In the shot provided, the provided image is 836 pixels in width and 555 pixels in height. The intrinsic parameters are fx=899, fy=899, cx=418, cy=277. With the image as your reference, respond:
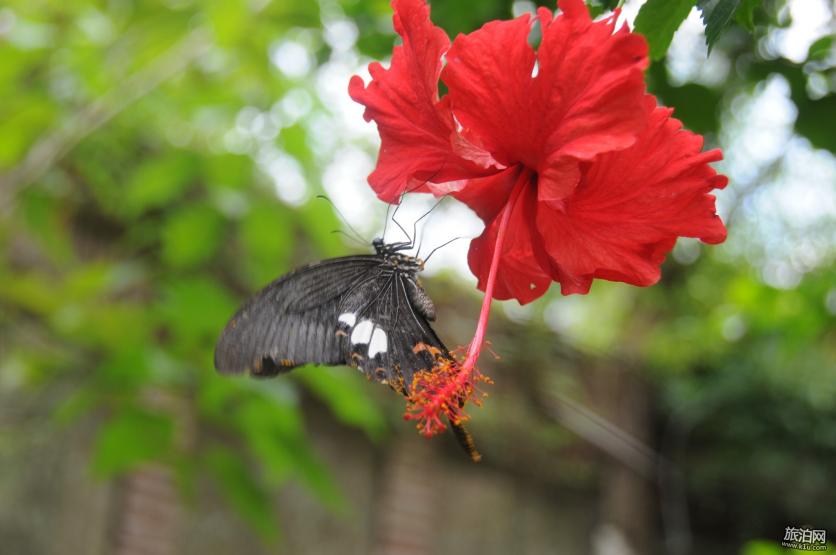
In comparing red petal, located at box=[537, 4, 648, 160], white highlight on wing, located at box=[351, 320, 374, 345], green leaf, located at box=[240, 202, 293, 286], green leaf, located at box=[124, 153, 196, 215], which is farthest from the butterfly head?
green leaf, located at box=[124, 153, 196, 215]

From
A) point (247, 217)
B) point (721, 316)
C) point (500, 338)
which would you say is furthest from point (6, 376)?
point (500, 338)

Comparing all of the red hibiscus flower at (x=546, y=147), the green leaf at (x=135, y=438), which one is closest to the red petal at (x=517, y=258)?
the red hibiscus flower at (x=546, y=147)

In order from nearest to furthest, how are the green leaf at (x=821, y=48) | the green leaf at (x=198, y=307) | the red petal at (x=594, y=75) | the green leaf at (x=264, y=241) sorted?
1. the red petal at (x=594, y=75)
2. the green leaf at (x=821, y=48)
3. the green leaf at (x=198, y=307)
4. the green leaf at (x=264, y=241)

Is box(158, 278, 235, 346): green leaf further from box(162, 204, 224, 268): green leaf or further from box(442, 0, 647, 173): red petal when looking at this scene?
box(442, 0, 647, 173): red petal

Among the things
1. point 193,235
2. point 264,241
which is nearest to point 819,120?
point 264,241

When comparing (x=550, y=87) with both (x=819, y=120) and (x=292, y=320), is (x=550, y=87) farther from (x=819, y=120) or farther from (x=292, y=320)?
(x=819, y=120)

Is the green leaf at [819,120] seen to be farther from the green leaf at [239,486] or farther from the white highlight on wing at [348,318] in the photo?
the green leaf at [239,486]
